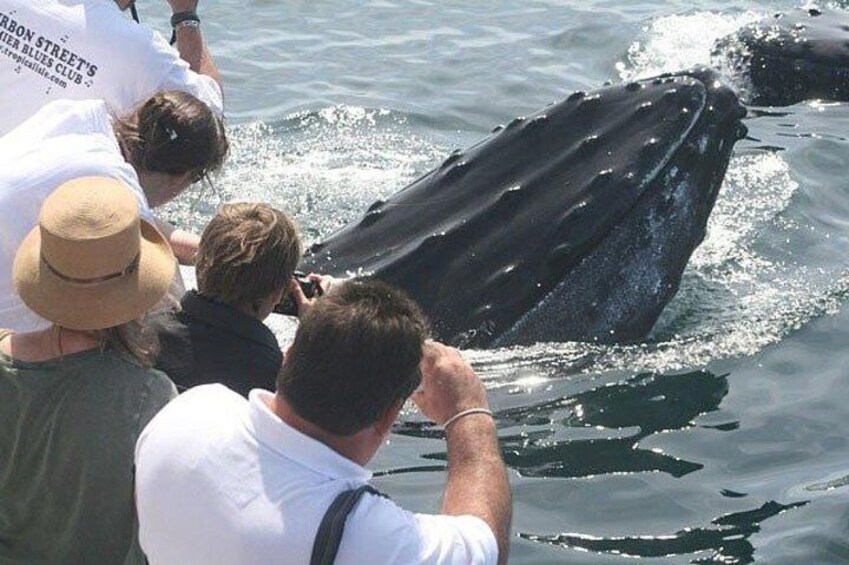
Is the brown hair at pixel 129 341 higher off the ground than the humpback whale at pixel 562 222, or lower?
higher

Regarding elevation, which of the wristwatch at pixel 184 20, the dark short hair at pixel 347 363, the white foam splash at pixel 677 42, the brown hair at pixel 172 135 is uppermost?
the dark short hair at pixel 347 363

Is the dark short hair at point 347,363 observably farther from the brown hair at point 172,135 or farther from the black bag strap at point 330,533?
the brown hair at point 172,135

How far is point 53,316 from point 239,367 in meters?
0.82

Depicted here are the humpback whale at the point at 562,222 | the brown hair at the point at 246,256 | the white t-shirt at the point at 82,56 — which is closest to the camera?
the brown hair at the point at 246,256

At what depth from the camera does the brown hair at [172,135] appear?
5.57m

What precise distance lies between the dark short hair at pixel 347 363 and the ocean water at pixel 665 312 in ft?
7.72

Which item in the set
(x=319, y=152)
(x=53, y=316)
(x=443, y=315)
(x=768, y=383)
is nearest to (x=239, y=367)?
(x=53, y=316)

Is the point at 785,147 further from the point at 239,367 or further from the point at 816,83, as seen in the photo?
the point at 239,367

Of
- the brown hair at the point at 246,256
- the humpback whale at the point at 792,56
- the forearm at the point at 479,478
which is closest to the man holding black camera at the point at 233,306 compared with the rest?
the brown hair at the point at 246,256

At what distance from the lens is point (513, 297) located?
6.63m

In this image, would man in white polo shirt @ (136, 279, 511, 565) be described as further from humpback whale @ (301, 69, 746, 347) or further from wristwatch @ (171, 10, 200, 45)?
wristwatch @ (171, 10, 200, 45)

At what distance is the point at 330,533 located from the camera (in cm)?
358

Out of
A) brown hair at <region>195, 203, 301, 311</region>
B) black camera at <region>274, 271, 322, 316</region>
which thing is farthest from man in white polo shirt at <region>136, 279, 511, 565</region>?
black camera at <region>274, 271, 322, 316</region>

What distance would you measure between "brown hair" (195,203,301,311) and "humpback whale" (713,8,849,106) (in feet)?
23.3
